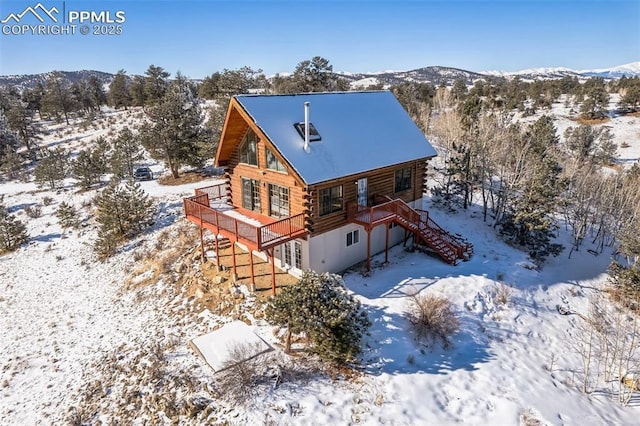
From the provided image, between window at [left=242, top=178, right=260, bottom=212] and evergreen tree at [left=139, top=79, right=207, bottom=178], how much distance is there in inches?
589

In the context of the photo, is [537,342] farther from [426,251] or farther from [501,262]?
[426,251]

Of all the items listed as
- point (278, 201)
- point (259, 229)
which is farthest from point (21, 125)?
point (259, 229)

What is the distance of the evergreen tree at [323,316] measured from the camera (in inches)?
504

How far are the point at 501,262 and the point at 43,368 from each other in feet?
73.6

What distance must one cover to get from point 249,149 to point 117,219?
12.2m

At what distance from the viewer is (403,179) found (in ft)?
72.3

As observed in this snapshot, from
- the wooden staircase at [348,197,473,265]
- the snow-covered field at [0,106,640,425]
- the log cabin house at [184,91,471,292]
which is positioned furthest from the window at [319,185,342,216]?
the snow-covered field at [0,106,640,425]

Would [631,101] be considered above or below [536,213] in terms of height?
above

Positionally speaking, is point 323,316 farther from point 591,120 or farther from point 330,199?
point 591,120

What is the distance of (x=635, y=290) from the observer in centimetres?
1894

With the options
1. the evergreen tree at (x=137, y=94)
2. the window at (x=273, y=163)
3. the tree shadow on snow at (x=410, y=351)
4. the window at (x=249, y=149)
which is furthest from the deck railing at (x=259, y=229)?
the evergreen tree at (x=137, y=94)

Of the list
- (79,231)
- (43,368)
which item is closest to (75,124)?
(79,231)

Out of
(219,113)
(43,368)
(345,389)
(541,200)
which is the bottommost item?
(43,368)

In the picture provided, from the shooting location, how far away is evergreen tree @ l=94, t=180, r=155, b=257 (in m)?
25.1
